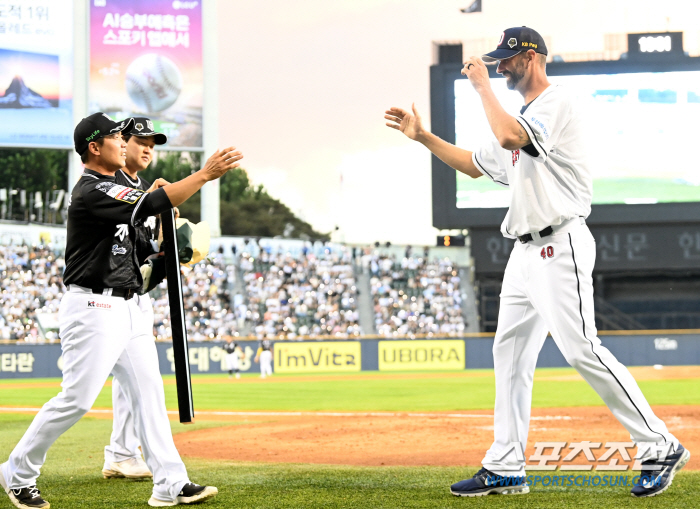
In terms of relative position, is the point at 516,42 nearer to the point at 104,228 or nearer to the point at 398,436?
the point at 104,228

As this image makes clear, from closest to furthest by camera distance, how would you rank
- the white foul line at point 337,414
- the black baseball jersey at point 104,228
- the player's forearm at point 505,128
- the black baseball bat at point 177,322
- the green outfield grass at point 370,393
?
the player's forearm at point 505,128
the black baseball jersey at point 104,228
the black baseball bat at point 177,322
the white foul line at point 337,414
the green outfield grass at point 370,393

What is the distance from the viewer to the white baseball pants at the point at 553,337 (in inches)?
174

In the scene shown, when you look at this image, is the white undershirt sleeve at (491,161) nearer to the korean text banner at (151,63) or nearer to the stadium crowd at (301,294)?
the stadium crowd at (301,294)

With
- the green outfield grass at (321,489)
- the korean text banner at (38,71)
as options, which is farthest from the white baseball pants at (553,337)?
the korean text banner at (38,71)

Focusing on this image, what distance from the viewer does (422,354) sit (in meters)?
27.2

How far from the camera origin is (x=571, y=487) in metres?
4.88

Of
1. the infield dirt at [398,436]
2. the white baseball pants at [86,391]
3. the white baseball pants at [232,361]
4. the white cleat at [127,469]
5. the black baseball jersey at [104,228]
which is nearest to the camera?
the black baseball jersey at [104,228]

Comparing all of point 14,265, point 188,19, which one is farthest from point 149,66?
point 14,265

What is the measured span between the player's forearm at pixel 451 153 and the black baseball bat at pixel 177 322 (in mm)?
1695

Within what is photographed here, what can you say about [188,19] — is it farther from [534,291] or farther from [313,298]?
[534,291]

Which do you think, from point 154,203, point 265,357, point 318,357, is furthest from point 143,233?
point 318,357

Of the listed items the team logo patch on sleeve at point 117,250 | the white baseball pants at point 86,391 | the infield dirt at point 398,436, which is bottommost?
the infield dirt at point 398,436

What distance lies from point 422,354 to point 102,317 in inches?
908

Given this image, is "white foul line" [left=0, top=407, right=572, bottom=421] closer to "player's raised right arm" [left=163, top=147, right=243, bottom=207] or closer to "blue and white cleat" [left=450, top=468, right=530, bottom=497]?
"blue and white cleat" [left=450, top=468, right=530, bottom=497]
